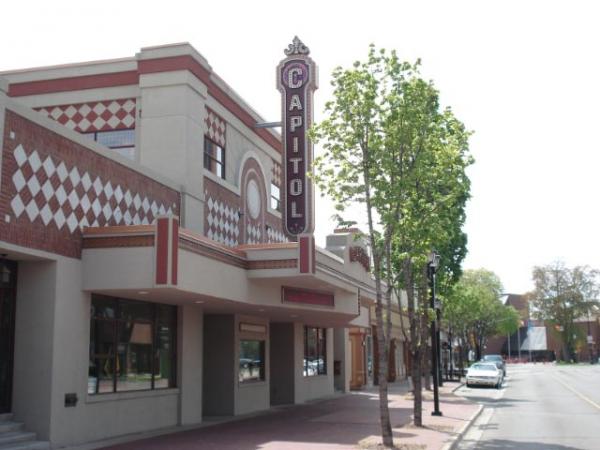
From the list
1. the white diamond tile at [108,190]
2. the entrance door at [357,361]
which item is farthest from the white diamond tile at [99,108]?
Result: the entrance door at [357,361]

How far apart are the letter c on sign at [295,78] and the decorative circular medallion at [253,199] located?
4122 millimetres

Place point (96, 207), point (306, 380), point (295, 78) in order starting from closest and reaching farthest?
point (96, 207) < point (295, 78) < point (306, 380)

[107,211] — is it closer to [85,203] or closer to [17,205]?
[85,203]

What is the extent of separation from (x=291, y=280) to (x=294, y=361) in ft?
30.0

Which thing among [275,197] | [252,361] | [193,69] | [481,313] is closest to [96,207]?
[193,69]

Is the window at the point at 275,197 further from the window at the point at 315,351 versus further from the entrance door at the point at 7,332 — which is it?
the entrance door at the point at 7,332

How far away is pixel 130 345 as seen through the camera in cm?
1681

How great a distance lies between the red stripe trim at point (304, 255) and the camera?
17859 mm

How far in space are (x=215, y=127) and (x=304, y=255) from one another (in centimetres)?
674

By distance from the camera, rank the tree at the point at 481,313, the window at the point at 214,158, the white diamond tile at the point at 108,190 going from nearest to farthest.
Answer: the white diamond tile at the point at 108,190, the window at the point at 214,158, the tree at the point at 481,313

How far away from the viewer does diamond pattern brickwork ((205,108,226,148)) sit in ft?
72.8

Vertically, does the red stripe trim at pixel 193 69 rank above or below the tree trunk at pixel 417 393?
above

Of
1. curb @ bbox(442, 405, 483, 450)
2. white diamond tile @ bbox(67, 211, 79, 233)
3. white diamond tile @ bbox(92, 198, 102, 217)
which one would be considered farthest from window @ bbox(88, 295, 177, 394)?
curb @ bbox(442, 405, 483, 450)

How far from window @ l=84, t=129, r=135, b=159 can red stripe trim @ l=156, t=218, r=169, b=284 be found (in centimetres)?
669
